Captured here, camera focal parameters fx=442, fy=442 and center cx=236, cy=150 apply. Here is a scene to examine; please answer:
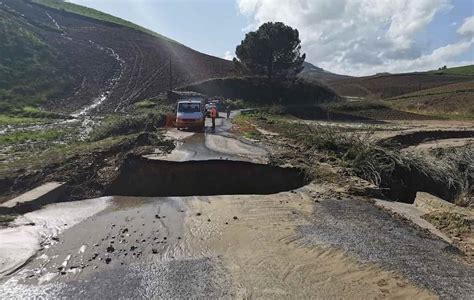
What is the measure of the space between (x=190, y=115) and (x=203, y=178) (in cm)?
1114

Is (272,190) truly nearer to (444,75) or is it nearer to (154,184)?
(154,184)

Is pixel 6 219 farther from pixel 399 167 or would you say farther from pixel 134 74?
pixel 134 74

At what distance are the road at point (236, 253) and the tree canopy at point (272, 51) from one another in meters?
43.0

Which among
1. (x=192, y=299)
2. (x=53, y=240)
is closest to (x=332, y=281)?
(x=192, y=299)

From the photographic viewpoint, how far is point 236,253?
8258 millimetres

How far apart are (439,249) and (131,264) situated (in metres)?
5.68

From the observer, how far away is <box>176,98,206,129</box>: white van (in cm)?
2583

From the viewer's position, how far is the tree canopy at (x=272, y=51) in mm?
52406

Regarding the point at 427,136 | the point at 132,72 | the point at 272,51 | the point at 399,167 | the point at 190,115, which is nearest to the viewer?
the point at 399,167

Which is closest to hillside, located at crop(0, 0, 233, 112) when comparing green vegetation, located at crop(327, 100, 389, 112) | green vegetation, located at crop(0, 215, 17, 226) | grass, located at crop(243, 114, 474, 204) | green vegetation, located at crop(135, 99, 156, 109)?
green vegetation, located at crop(135, 99, 156, 109)

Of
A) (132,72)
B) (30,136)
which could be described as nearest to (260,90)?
(132,72)

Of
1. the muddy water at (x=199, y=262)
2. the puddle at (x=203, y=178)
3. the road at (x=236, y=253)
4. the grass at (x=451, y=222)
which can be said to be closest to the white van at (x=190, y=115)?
the puddle at (x=203, y=178)

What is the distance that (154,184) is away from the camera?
15156 mm

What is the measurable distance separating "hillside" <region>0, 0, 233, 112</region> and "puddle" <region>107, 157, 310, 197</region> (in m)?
25.1
